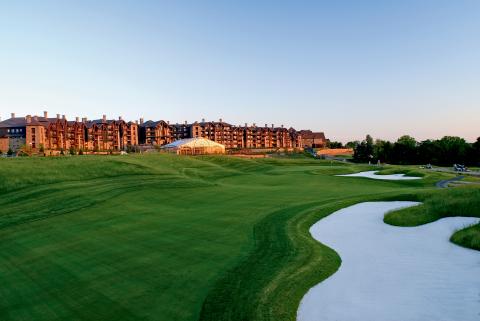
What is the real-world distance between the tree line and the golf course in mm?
81545

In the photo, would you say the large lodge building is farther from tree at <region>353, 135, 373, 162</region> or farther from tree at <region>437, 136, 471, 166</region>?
tree at <region>437, 136, 471, 166</region>

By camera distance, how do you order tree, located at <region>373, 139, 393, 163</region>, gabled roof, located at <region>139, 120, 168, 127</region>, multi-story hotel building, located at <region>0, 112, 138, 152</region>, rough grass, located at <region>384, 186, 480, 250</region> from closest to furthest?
rough grass, located at <region>384, 186, 480, 250</region>, multi-story hotel building, located at <region>0, 112, 138, 152</region>, tree, located at <region>373, 139, 393, 163</region>, gabled roof, located at <region>139, 120, 168, 127</region>

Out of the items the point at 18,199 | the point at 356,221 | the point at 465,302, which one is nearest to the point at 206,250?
the point at 465,302

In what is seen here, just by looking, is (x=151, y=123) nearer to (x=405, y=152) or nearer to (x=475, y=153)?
(x=405, y=152)

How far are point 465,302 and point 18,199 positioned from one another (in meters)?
32.5

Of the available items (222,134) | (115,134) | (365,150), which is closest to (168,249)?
(365,150)

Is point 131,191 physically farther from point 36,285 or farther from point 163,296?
point 163,296

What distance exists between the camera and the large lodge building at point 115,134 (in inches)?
4181

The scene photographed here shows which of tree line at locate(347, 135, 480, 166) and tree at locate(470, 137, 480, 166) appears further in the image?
tree line at locate(347, 135, 480, 166)

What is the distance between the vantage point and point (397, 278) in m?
11.6

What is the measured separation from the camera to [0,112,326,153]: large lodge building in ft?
348

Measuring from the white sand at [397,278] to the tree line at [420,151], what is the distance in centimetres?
8966

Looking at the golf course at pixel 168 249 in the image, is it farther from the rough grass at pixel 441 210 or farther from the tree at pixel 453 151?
the tree at pixel 453 151

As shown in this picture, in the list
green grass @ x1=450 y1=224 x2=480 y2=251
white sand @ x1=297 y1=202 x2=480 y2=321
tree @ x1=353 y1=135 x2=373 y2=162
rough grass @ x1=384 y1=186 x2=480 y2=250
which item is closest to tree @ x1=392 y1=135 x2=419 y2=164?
tree @ x1=353 y1=135 x2=373 y2=162
